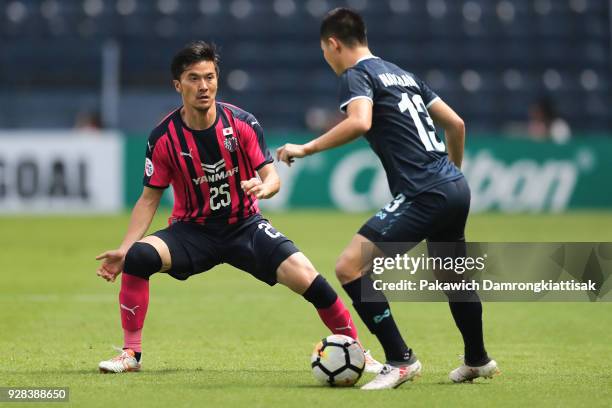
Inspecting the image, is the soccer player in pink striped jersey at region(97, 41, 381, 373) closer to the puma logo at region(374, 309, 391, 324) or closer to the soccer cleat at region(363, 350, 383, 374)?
the soccer cleat at region(363, 350, 383, 374)

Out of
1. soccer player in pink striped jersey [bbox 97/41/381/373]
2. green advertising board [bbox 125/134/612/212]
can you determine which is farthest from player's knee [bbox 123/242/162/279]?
green advertising board [bbox 125/134/612/212]

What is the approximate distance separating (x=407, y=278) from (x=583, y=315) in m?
2.29

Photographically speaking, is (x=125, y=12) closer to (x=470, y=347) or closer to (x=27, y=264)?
(x=27, y=264)

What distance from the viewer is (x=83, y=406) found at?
5676mm

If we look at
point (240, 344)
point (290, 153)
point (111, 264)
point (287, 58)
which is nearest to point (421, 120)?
point (290, 153)

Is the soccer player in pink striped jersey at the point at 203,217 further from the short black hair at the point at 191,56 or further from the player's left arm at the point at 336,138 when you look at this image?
the player's left arm at the point at 336,138

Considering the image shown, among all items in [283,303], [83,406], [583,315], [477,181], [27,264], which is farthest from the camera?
[477,181]

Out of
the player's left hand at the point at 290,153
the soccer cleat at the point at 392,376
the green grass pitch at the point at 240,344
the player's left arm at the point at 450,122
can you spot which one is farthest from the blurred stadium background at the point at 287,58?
the player's left hand at the point at 290,153

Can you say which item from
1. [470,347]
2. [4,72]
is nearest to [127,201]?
[4,72]

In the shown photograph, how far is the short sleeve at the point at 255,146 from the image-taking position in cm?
709

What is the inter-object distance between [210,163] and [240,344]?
1606 millimetres

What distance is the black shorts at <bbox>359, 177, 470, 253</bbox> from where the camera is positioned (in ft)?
20.3

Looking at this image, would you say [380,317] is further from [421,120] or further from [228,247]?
[228,247]

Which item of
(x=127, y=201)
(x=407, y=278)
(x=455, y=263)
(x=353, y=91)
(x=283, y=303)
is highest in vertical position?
(x=353, y=91)
